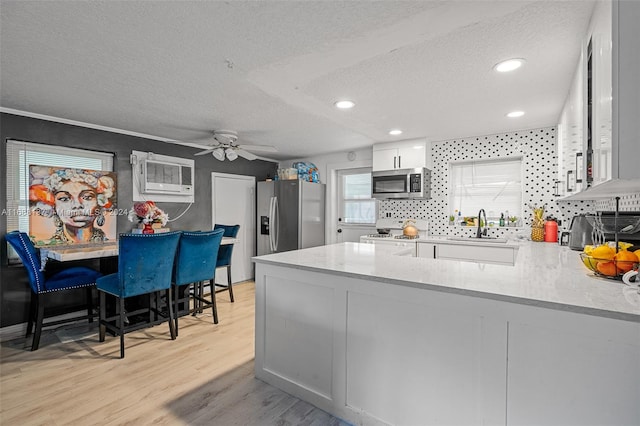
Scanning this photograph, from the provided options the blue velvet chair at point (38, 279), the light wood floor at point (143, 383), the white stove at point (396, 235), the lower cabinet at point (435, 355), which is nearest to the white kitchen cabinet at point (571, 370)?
the lower cabinet at point (435, 355)

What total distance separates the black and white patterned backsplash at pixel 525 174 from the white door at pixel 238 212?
2611 millimetres

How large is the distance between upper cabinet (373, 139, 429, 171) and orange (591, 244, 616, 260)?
278 centimetres

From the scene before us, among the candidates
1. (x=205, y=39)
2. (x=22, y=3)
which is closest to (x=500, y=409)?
(x=205, y=39)

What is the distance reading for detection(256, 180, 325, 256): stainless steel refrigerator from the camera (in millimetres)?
4820

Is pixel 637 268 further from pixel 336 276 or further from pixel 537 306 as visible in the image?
pixel 336 276

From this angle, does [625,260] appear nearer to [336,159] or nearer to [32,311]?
[336,159]

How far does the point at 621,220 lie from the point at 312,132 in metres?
→ 2.93

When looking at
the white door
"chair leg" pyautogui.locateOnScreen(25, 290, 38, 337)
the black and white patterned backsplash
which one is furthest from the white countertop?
the white door

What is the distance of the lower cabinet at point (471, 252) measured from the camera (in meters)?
3.18

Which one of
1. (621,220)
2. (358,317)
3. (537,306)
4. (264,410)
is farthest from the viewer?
(621,220)

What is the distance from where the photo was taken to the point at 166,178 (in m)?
4.11

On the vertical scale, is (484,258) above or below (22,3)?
below

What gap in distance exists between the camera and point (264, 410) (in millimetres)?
1825

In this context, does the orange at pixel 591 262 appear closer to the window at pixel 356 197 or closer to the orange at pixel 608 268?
the orange at pixel 608 268
